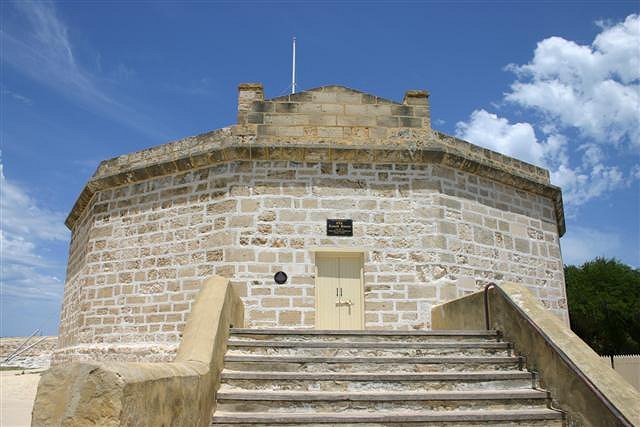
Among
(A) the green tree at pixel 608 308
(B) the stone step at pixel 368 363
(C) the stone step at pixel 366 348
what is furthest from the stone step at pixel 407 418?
(A) the green tree at pixel 608 308

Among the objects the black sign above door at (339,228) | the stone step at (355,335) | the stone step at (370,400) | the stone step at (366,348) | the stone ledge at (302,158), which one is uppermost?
the stone ledge at (302,158)

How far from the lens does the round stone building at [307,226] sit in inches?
328

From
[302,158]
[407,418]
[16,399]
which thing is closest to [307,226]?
[302,158]

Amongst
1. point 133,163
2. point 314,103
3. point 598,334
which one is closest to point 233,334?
point 314,103

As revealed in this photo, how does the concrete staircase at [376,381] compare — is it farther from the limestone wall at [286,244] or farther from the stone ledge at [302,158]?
the stone ledge at [302,158]

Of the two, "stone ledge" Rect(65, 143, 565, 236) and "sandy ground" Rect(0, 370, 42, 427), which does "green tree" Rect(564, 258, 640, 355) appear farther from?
"sandy ground" Rect(0, 370, 42, 427)

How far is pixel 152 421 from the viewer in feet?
9.27

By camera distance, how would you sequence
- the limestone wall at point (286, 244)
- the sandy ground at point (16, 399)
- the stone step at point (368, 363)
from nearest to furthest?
the stone step at point (368, 363) < the limestone wall at point (286, 244) < the sandy ground at point (16, 399)

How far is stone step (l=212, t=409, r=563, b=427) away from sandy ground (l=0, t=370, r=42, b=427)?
8.91m

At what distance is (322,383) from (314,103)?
555cm

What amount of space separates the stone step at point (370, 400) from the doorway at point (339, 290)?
3.62 m

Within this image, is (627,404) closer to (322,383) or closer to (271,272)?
(322,383)

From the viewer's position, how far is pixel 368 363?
5.11m

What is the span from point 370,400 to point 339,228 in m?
4.34
